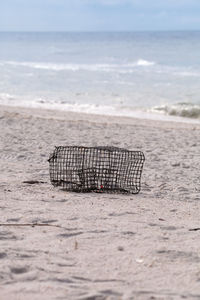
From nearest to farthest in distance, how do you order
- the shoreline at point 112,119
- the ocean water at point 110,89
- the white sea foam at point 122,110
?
the shoreline at point 112,119 → the white sea foam at point 122,110 → the ocean water at point 110,89

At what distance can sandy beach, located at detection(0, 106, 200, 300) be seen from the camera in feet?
10.3

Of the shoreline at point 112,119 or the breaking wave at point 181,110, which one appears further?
the breaking wave at point 181,110

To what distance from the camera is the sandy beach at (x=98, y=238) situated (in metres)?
3.13

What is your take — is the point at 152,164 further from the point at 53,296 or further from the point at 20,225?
the point at 53,296

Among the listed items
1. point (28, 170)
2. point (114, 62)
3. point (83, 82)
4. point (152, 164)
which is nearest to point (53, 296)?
point (28, 170)

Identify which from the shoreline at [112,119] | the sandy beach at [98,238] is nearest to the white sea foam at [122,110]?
the shoreline at [112,119]

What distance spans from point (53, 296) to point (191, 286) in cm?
91

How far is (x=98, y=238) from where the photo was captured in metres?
4.02

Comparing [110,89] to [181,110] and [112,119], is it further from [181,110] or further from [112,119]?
[112,119]

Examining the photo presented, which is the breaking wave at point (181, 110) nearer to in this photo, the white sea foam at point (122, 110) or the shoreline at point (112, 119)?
the white sea foam at point (122, 110)

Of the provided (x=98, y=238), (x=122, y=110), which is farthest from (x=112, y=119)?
(x=98, y=238)

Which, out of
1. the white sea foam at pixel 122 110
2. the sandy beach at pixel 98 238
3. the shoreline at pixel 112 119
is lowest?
the white sea foam at pixel 122 110

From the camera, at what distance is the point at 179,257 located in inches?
145

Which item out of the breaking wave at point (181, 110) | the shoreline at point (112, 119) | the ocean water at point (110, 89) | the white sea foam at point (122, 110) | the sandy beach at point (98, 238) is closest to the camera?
the sandy beach at point (98, 238)
